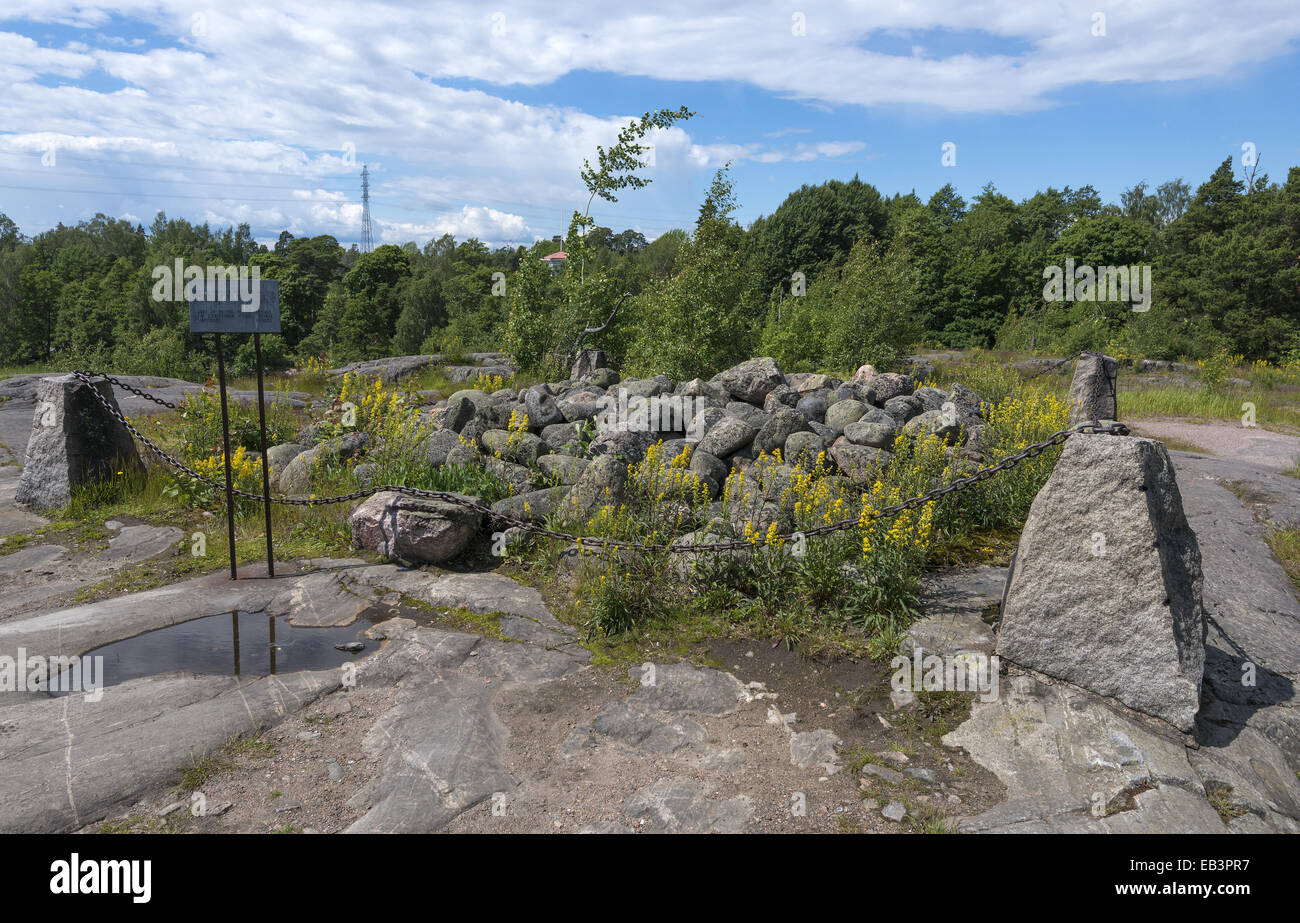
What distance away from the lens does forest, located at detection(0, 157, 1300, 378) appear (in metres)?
13.5

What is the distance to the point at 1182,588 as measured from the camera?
155 inches

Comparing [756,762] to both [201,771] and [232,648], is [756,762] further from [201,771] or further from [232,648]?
[232,648]

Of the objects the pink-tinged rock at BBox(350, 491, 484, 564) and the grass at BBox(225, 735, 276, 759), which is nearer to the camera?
the grass at BBox(225, 735, 276, 759)

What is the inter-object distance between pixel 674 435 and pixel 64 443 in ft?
21.5

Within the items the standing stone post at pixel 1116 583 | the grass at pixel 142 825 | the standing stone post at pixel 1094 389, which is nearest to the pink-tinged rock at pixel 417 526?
the grass at pixel 142 825

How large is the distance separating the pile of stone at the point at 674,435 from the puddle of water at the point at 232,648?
1262mm

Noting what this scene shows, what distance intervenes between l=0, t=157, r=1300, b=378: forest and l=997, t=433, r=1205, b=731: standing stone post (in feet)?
25.8

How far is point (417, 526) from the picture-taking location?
6176 millimetres

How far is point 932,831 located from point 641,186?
12122 mm

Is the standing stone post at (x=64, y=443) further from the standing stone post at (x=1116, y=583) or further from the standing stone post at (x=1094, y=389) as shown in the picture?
the standing stone post at (x=1094, y=389)

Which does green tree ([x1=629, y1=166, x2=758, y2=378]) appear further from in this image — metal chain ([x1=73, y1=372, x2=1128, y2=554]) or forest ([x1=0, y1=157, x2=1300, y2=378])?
metal chain ([x1=73, y1=372, x2=1128, y2=554])

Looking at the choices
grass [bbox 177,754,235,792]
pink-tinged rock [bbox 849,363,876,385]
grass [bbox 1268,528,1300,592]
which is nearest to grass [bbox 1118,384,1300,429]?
pink-tinged rock [bbox 849,363,876,385]

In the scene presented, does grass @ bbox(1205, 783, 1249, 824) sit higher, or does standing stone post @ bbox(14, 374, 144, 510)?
standing stone post @ bbox(14, 374, 144, 510)

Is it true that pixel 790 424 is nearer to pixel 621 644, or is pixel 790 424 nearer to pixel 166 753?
pixel 621 644
